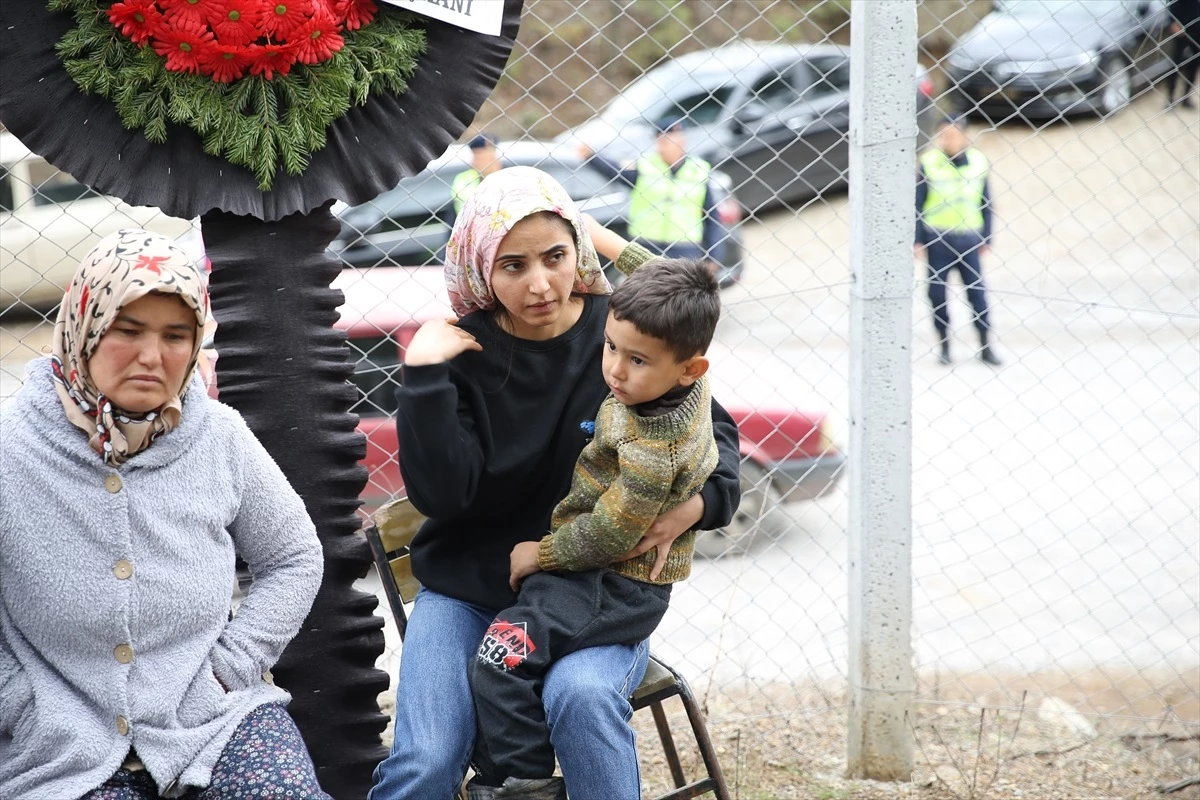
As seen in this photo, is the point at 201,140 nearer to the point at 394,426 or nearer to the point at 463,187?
the point at 463,187

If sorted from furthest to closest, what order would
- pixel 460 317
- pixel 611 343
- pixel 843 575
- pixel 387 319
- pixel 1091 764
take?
pixel 843 575 → pixel 387 319 → pixel 1091 764 → pixel 460 317 → pixel 611 343

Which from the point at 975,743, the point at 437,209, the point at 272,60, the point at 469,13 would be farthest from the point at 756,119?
the point at 272,60

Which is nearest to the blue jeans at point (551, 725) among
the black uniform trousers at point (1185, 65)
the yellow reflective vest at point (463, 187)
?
the yellow reflective vest at point (463, 187)

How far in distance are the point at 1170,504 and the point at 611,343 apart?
4909mm

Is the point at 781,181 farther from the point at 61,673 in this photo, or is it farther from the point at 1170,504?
the point at 61,673

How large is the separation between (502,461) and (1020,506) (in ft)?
15.6

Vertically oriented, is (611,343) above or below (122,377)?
above

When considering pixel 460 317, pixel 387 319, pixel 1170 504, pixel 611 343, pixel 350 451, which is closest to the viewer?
pixel 611 343

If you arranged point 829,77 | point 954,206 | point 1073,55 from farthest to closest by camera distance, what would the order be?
point 829,77 < point 954,206 < point 1073,55

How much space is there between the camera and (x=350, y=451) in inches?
106

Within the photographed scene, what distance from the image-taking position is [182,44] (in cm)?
234

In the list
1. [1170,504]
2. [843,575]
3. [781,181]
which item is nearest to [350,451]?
[843,575]

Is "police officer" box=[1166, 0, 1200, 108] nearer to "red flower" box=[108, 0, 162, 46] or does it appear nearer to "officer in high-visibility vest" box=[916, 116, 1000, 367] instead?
"red flower" box=[108, 0, 162, 46]

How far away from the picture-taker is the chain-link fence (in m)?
3.44
